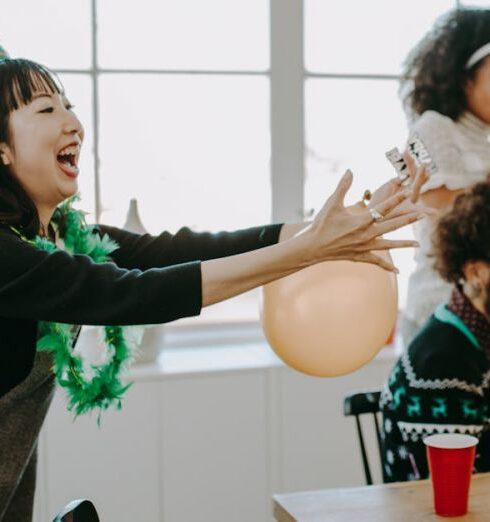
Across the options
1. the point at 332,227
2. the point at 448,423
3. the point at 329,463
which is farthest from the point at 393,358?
the point at 332,227

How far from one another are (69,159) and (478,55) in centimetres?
98

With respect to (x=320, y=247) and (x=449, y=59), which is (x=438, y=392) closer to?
(x=320, y=247)

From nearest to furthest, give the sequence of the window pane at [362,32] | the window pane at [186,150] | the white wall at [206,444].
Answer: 1. the white wall at [206,444]
2. the window pane at [186,150]
3. the window pane at [362,32]

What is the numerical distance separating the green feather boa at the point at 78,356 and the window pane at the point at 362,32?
1.29 m

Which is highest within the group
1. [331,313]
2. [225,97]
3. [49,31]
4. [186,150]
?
[49,31]

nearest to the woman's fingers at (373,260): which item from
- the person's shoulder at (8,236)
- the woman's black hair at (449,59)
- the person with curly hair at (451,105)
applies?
the person's shoulder at (8,236)

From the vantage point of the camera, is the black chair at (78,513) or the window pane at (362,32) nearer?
the black chair at (78,513)

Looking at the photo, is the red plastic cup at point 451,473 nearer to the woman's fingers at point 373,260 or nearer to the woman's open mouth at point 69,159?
the woman's fingers at point 373,260

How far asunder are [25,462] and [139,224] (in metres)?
0.94

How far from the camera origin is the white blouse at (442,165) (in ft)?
5.66

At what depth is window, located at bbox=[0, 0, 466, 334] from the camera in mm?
2328

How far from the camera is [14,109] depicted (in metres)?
1.21

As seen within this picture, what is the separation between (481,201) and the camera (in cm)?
143

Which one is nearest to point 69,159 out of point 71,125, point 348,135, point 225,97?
point 71,125
